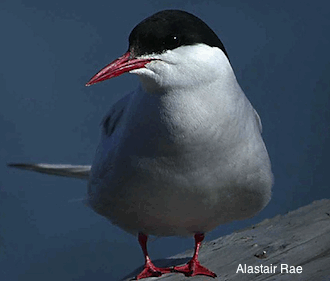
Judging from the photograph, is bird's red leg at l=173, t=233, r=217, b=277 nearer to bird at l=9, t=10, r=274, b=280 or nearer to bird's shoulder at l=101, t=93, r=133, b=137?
bird at l=9, t=10, r=274, b=280

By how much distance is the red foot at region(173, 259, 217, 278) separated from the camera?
8.38 ft

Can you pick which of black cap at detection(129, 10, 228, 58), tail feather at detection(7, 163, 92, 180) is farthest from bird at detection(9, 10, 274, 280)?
tail feather at detection(7, 163, 92, 180)

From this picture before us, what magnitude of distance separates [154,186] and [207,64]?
375 millimetres

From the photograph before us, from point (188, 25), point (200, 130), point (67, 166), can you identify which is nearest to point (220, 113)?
point (200, 130)

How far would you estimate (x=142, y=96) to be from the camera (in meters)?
2.50

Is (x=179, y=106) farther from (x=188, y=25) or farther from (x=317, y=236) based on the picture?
(x=317, y=236)

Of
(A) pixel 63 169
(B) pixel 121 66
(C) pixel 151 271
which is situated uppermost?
(B) pixel 121 66

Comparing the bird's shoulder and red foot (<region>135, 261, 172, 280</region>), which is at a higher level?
the bird's shoulder

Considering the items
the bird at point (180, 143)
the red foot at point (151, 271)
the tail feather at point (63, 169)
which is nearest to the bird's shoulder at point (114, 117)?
the bird at point (180, 143)

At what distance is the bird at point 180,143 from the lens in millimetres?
2346

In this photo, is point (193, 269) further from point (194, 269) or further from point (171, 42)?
point (171, 42)

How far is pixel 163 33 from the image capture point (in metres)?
2.33

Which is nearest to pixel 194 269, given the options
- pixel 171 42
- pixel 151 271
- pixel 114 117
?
pixel 151 271

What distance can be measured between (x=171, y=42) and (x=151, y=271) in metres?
0.71
